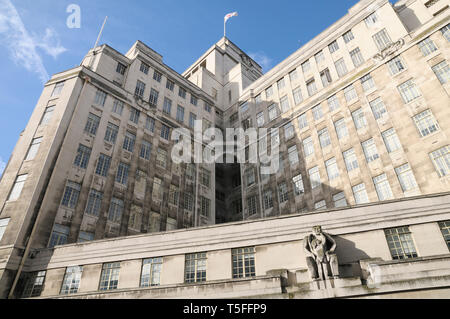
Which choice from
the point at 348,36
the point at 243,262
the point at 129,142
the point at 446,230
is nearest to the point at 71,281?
the point at 243,262

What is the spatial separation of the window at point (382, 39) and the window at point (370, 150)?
1184 cm

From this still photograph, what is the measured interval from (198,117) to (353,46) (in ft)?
81.7

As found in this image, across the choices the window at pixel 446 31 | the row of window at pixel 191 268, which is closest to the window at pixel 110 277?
the row of window at pixel 191 268

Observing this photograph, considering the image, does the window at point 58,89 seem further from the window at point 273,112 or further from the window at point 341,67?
the window at point 341,67

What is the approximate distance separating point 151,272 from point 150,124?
84.6 feet

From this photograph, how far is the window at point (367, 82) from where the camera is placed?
37.2 meters

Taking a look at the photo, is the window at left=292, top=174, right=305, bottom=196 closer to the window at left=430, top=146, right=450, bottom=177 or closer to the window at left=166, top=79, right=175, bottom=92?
the window at left=430, top=146, right=450, bottom=177

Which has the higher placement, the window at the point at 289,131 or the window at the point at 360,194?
the window at the point at 289,131

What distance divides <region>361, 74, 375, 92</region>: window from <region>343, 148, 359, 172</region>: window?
7727mm

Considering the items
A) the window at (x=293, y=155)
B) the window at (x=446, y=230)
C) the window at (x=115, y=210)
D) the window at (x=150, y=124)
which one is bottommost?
the window at (x=446, y=230)

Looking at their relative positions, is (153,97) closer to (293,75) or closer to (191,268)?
(293,75)

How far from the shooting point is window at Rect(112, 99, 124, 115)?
42263 millimetres

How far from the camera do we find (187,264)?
77.7 ft

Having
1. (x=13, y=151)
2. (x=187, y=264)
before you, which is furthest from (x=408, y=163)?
(x=13, y=151)
